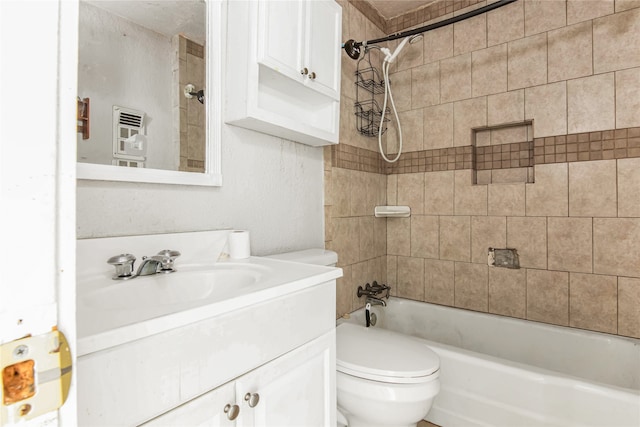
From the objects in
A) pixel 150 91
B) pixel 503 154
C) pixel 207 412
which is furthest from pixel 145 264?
pixel 503 154

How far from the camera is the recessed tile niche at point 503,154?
1.99 meters

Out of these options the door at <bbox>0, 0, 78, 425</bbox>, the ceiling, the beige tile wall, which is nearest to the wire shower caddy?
the beige tile wall

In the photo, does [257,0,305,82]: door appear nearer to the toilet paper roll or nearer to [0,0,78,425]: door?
the toilet paper roll

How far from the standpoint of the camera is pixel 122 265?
93 centimetres

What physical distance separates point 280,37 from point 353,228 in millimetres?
1153

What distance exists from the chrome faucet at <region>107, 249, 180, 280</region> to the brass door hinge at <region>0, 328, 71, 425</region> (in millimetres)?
680

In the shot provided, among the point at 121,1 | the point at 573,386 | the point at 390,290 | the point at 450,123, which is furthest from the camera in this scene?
the point at 390,290

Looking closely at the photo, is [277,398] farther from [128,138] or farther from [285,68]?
[285,68]

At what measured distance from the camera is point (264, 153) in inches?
57.1

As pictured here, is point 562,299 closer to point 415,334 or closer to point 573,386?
point 573,386

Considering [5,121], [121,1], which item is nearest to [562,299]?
[5,121]

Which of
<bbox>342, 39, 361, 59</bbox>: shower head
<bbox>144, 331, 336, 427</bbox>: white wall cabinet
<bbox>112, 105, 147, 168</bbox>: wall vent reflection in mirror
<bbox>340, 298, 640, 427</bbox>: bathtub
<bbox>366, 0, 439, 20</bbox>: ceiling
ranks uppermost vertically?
<bbox>366, 0, 439, 20</bbox>: ceiling

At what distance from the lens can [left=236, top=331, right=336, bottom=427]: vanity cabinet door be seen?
78cm

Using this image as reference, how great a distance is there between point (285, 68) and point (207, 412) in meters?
1.18
